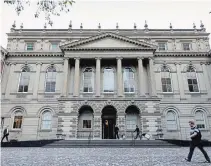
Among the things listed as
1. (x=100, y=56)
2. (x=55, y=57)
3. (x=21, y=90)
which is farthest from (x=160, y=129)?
(x=21, y=90)

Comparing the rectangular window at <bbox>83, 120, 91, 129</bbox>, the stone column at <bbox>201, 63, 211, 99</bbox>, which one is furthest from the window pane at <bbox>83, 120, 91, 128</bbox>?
the stone column at <bbox>201, 63, 211, 99</bbox>

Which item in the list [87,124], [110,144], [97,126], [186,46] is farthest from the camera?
[186,46]

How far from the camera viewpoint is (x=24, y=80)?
29109 millimetres

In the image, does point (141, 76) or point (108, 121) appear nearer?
point (141, 76)

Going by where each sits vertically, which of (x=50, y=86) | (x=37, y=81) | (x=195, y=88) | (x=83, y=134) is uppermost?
(x=37, y=81)

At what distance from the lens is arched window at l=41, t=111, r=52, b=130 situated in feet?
87.7

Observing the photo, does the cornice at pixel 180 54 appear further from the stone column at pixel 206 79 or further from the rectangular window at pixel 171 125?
the rectangular window at pixel 171 125

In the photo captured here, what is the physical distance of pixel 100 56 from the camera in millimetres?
28359

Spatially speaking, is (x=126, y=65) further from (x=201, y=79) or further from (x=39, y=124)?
(x=39, y=124)

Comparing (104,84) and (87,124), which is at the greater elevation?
(104,84)

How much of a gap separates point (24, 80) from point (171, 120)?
2269 centimetres

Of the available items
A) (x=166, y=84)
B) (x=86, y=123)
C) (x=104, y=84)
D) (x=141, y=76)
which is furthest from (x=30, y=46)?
(x=166, y=84)

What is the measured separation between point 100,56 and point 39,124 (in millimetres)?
13089

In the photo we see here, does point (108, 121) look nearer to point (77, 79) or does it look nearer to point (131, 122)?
point (131, 122)
